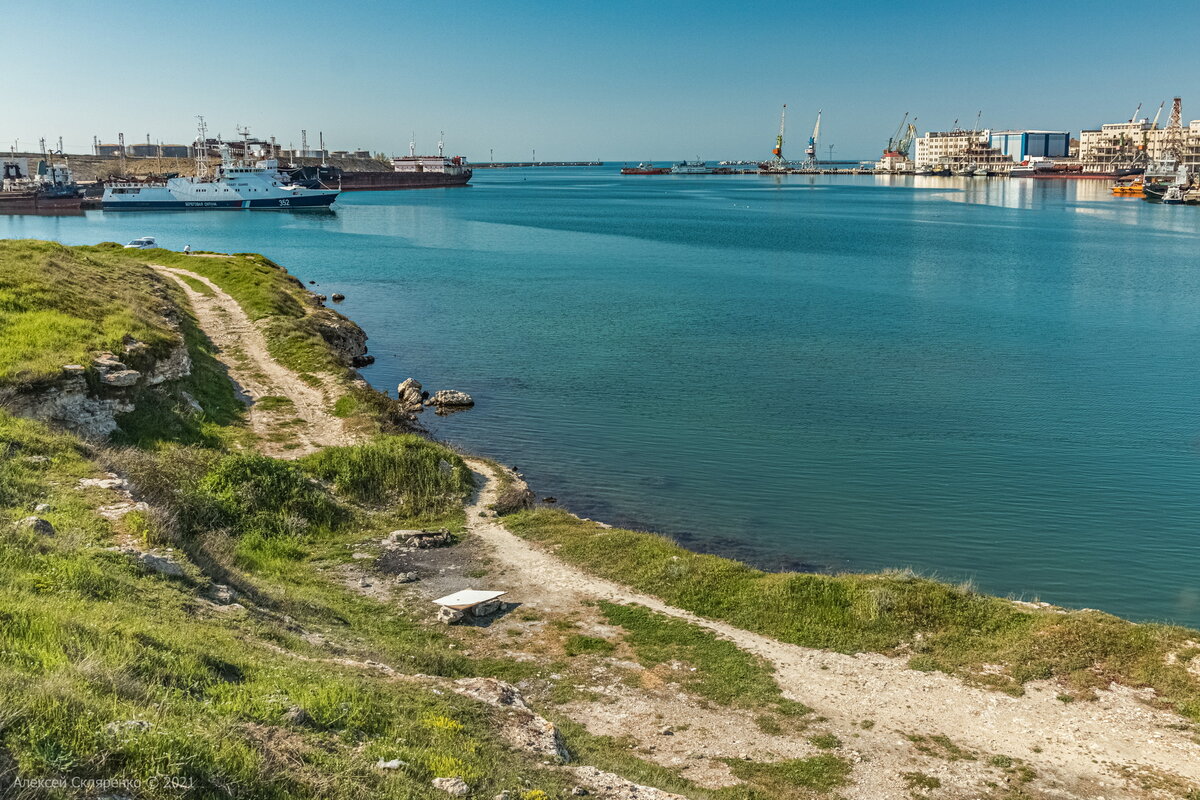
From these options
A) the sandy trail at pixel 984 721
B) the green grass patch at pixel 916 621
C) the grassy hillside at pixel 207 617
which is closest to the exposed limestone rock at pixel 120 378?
the grassy hillside at pixel 207 617

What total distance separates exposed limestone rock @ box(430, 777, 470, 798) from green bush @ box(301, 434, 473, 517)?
50.4ft

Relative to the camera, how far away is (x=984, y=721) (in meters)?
15.3

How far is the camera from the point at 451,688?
46.8ft

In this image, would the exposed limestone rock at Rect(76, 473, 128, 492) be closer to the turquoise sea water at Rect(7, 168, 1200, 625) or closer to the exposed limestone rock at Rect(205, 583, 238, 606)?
the exposed limestone rock at Rect(205, 583, 238, 606)

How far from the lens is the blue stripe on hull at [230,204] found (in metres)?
155

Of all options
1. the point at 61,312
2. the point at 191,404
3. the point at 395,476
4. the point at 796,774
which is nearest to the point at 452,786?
the point at 796,774

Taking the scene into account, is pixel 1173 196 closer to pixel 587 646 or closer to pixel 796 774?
pixel 587 646

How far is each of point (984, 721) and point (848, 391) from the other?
2680 centimetres

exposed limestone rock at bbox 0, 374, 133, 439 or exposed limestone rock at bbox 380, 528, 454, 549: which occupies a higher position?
exposed limestone rock at bbox 0, 374, 133, 439

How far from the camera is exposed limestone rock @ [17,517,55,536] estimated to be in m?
15.2

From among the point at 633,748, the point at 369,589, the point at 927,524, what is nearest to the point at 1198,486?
the point at 927,524

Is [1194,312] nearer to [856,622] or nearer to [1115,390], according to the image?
[1115,390]

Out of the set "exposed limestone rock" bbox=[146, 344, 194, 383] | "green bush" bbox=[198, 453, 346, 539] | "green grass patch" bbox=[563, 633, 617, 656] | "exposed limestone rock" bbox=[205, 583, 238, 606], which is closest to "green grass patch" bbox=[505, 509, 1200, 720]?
"green grass patch" bbox=[563, 633, 617, 656]

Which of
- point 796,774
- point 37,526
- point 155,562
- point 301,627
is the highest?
point 37,526
